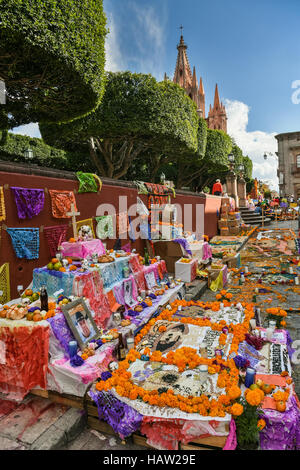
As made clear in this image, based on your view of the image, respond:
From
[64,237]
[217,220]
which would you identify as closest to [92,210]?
[64,237]

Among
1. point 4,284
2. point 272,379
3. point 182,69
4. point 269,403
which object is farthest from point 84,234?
point 182,69

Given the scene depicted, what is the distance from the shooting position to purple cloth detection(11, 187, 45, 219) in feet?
17.9

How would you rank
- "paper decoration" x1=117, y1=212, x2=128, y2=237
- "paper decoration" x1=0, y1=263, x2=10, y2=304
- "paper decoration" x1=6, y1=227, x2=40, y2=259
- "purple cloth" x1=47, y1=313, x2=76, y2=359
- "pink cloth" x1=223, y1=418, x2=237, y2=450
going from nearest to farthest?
"pink cloth" x1=223, y1=418, x2=237, y2=450 < "purple cloth" x1=47, y1=313, x2=76, y2=359 < "paper decoration" x1=0, y1=263, x2=10, y2=304 < "paper decoration" x1=6, y1=227, x2=40, y2=259 < "paper decoration" x1=117, y1=212, x2=128, y2=237

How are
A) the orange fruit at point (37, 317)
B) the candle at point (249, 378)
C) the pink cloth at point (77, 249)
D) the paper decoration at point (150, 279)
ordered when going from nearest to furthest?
1. the candle at point (249, 378)
2. the orange fruit at point (37, 317)
3. the pink cloth at point (77, 249)
4. the paper decoration at point (150, 279)

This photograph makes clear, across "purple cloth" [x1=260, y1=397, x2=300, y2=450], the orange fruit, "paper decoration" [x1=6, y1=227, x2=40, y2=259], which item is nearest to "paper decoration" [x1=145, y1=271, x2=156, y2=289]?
"paper decoration" [x1=6, y1=227, x2=40, y2=259]

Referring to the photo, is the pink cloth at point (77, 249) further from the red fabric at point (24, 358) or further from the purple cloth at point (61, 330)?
the red fabric at point (24, 358)

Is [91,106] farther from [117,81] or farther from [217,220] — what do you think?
[217,220]

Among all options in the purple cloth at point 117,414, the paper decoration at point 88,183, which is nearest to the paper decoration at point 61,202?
the paper decoration at point 88,183

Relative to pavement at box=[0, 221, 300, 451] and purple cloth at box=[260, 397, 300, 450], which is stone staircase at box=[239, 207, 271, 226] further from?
pavement at box=[0, 221, 300, 451]

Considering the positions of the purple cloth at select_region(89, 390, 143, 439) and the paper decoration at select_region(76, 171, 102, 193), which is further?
the paper decoration at select_region(76, 171, 102, 193)

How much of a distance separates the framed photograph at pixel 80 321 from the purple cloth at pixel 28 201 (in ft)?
7.07

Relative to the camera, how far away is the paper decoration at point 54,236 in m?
6.22

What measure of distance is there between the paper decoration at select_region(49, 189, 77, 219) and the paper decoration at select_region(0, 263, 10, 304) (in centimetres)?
160

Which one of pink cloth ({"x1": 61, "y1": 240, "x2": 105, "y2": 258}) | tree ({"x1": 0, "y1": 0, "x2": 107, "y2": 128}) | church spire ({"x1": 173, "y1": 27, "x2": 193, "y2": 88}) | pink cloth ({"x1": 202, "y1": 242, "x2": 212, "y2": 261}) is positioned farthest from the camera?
church spire ({"x1": 173, "y1": 27, "x2": 193, "y2": 88})
